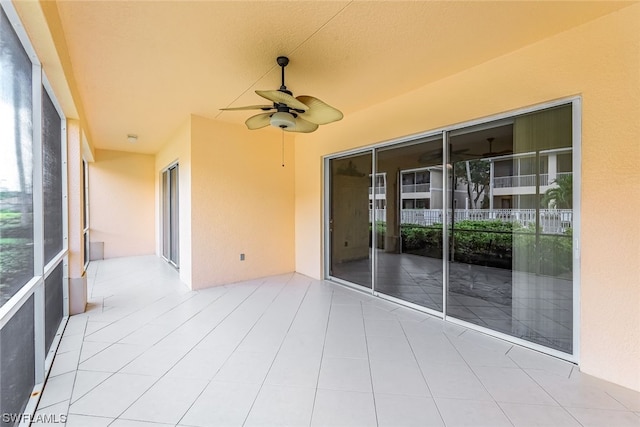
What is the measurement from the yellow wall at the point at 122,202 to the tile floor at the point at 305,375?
4.13m

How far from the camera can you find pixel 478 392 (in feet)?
6.37

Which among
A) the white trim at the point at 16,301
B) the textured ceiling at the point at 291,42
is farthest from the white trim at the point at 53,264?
the textured ceiling at the point at 291,42

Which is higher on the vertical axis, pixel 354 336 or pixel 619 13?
pixel 619 13

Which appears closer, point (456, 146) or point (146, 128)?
point (456, 146)

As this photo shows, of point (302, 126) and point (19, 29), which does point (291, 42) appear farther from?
point (19, 29)

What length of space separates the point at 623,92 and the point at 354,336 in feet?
9.53

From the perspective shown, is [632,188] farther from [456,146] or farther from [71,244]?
[71,244]

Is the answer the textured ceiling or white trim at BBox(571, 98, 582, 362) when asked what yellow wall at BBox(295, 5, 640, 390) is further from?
the textured ceiling

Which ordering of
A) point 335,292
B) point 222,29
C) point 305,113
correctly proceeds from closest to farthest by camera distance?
point 222,29
point 305,113
point 335,292

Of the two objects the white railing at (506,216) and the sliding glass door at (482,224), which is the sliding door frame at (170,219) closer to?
the sliding glass door at (482,224)

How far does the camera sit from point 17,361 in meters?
1.68

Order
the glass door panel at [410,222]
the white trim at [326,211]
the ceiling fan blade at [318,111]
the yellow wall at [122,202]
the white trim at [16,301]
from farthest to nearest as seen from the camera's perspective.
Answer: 1. the yellow wall at [122,202]
2. the white trim at [326,211]
3. the glass door panel at [410,222]
4. the ceiling fan blade at [318,111]
5. the white trim at [16,301]

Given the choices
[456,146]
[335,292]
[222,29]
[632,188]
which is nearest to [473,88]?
[456,146]

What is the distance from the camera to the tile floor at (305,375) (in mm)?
1730
